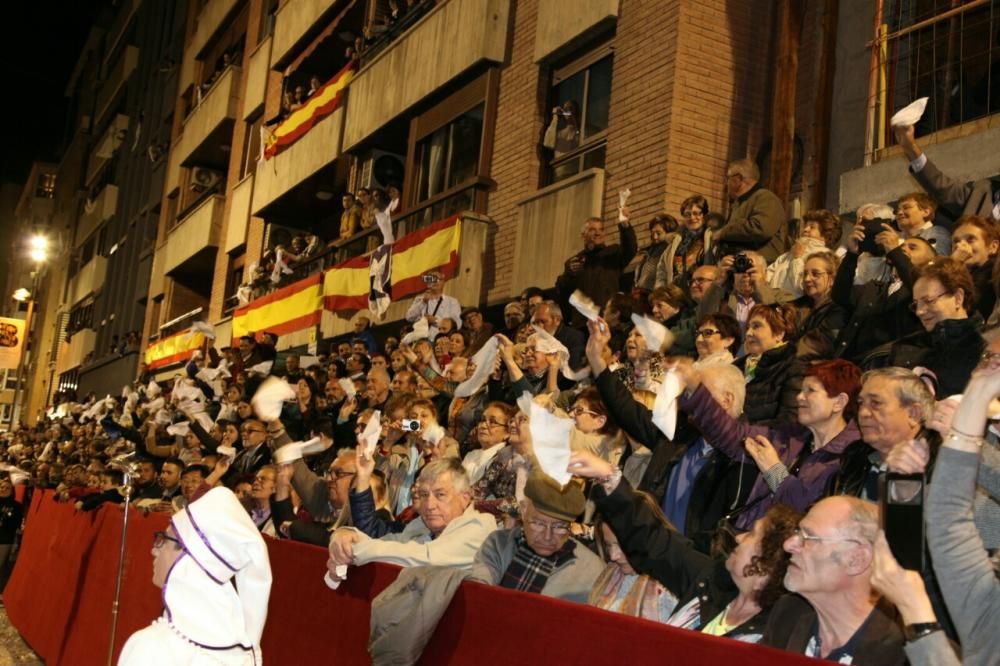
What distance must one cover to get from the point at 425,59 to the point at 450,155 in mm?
1668

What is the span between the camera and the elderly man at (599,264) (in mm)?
9875

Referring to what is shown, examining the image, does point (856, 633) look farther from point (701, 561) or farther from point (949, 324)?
point (949, 324)

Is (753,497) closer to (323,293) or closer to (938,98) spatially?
(938,98)

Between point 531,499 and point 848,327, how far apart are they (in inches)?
109

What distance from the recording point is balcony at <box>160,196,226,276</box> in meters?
28.9

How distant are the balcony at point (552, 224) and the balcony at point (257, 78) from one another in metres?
15.2

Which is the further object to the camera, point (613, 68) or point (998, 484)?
point (613, 68)

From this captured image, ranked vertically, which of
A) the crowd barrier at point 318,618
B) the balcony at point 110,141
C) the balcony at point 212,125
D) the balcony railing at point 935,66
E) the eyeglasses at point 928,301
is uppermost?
the balcony at point 110,141

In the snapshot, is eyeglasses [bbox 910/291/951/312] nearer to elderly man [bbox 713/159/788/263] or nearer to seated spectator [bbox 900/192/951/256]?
seated spectator [bbox 900/192/951/256]

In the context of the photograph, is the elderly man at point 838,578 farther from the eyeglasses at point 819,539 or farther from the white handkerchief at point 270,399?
the white handkerchief at point 270,399

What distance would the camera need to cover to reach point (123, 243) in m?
40.2

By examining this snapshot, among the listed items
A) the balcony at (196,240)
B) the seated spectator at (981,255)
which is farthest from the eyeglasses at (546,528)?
the balcony at (196,240)

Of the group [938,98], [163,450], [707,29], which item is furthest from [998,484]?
[163,450]

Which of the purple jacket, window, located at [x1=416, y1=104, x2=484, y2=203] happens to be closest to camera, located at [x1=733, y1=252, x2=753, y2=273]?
the purple jacket
